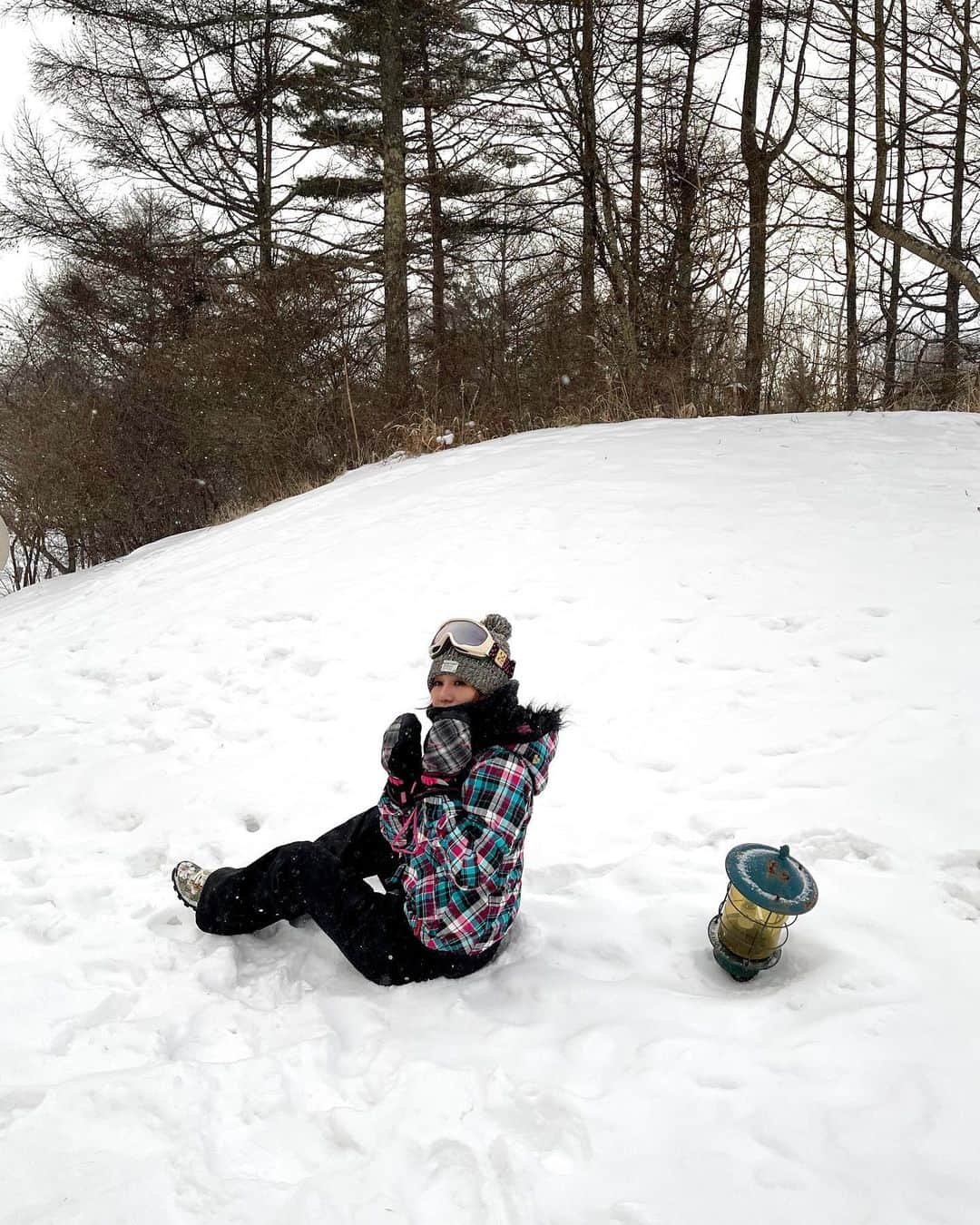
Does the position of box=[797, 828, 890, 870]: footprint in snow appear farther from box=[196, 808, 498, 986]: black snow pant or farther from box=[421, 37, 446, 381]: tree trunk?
box=[421, 37, 446, 381]: tree trunk

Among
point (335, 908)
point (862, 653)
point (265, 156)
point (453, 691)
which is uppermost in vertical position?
point (265, 156)

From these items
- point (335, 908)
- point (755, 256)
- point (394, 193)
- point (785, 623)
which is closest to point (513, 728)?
point (335, 908)

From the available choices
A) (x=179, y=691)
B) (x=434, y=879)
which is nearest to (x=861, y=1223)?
(x=434, y=879)

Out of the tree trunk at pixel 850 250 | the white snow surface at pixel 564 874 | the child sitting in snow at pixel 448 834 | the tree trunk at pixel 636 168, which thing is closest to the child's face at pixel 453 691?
the child sitting in snow at pixel 448 834

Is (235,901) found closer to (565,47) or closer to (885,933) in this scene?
(885,933)

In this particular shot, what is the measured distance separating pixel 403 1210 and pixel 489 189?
11.3 m

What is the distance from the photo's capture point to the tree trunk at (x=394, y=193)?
10297 mm

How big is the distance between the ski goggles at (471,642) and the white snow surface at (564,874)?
0.90m

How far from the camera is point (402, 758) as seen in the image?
2145mm

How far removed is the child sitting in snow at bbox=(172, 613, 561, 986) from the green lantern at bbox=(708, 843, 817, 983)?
0.58m

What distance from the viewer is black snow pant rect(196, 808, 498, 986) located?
2.18 meters

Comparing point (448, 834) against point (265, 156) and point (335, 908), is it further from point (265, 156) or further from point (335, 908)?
point (265, 156)

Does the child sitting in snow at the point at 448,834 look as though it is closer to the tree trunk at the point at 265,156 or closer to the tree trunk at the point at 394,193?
the tree trunk at the point at 394,193

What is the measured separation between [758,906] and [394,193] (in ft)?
36.8
